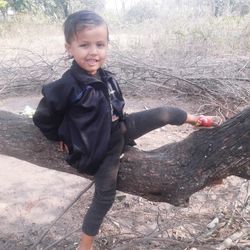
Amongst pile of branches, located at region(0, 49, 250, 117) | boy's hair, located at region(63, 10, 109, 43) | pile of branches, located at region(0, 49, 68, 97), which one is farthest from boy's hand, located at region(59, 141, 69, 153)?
pile of branches, located at region(0, 49, 68, 97)

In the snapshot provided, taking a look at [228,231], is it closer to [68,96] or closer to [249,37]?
[68,96]

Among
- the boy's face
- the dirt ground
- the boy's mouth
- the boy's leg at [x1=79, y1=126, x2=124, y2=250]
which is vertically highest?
the boy's face

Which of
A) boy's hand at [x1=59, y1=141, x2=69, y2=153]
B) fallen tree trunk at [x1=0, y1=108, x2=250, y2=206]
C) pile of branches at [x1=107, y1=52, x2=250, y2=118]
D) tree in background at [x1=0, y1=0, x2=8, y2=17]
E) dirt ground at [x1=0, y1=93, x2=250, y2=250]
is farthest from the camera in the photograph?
tree in background at [x1=0, y1=0, x2=8, y2=17]

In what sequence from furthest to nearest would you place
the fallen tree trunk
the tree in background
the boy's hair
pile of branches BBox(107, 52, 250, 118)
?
1. the tree in background
2. pile of branches BBox(107, 52, 250, 118)
3. the fallen tree trunk
4. the boy's hair

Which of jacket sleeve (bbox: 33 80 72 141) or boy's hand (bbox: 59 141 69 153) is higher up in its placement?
jacket sleeve (bbox: 33 80 72 141)

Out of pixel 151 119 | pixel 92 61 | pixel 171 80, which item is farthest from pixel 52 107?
pixel 171 80

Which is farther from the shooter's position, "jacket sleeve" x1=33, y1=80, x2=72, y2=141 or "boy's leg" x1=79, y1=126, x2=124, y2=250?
"boy's leg" x1=79, y1=126, x2=124, y2=250

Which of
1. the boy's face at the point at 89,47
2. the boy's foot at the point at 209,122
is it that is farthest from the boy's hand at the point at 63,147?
the boy's foot at the point at 209,122

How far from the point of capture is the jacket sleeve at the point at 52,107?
1.67m

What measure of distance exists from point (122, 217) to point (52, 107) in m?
1.58

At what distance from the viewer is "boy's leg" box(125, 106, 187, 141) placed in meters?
1.91

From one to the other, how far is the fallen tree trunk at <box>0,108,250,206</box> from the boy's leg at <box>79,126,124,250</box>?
0.09 m

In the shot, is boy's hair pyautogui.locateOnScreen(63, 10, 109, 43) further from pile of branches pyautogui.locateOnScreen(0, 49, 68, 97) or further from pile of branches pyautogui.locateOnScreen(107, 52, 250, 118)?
pile of branches pyautogui.locateOnScreen(0, 49, 68, 97)

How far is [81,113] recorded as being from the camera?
1710mm
